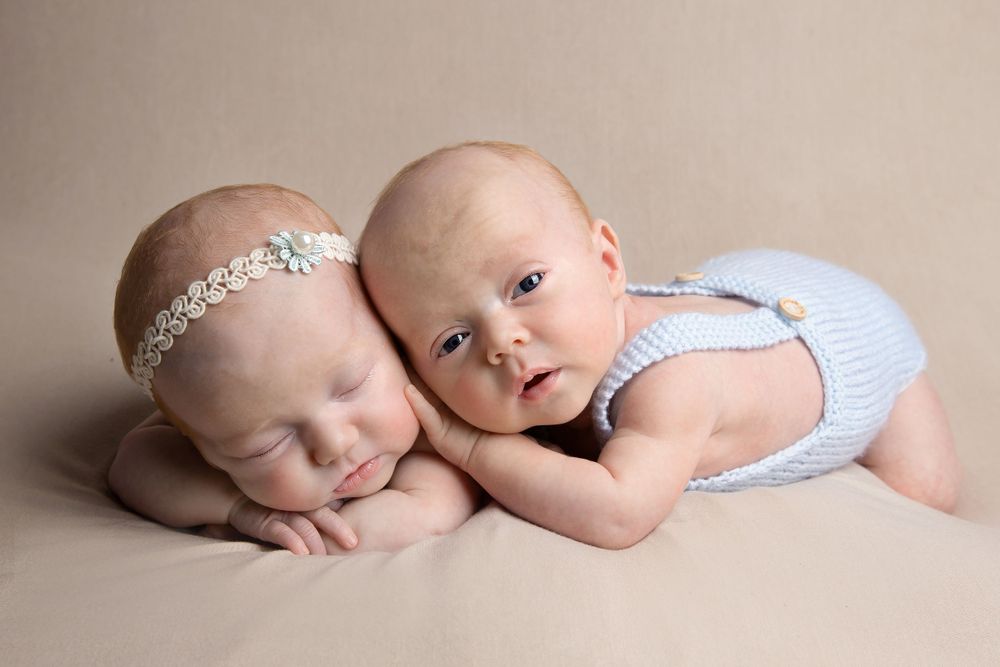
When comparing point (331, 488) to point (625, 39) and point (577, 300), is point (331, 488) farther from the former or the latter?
point (625, 39)

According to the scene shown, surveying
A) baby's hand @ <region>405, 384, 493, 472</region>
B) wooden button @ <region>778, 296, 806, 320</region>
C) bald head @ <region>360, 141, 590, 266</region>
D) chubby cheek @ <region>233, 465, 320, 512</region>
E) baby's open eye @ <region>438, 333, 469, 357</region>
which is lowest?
chubby cheek @ <region>233, 465, 320, 512</region>

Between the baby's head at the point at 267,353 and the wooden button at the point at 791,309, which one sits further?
the wooden button at the point at 791,309

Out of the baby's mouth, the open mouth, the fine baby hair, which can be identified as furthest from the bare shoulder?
the fine baby hair

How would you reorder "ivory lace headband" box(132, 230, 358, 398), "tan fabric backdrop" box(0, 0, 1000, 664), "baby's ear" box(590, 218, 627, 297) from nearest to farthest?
"ivory lace headband" box(132, 230, 358, 398) → "baby's ear" box(590, 218, 627, 297) → "tan fabric backdrop" box(0, 0, 1000, 664)

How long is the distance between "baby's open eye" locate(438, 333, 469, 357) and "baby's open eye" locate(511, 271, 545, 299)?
0.32 ft

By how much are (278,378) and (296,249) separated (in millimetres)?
187

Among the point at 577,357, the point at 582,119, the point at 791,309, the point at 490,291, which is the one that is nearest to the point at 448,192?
the point at 490,291

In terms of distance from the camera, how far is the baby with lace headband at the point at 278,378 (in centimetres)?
131

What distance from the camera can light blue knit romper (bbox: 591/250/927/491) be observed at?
1500 millimetres

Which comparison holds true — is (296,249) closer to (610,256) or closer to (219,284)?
(219,284)

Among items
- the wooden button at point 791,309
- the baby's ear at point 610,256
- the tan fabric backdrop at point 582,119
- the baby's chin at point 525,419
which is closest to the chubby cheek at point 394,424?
the baby's chin at point 525,419

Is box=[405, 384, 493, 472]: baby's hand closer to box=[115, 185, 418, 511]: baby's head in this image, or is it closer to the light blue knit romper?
box=[115, 185, 418, 511]: baby's head

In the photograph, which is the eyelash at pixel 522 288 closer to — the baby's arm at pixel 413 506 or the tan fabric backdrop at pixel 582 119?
the baby's arm at pixel 413 506

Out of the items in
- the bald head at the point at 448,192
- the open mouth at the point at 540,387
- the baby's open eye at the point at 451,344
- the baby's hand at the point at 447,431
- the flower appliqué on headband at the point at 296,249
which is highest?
the bald head at the point at 448,192
